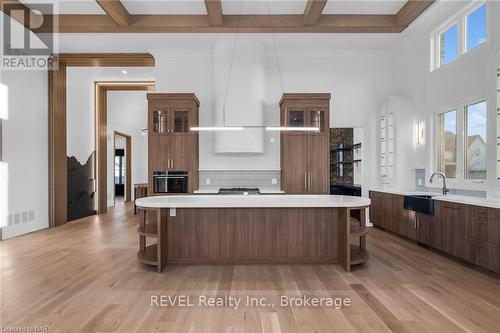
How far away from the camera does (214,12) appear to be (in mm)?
4461

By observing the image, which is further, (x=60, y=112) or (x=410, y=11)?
(x=60, y=112)

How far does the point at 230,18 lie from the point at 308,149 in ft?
8.42

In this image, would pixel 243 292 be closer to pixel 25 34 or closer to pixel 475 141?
pixel 475 141

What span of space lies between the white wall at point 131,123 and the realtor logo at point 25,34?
3691mm

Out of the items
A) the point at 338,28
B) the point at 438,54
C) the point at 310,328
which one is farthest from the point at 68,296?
the point at 438,54

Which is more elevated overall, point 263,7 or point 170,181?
point 263,7

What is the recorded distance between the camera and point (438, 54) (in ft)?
15.8

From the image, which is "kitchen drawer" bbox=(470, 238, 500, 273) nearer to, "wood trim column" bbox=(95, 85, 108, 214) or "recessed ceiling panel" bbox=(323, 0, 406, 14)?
"recessed ceiling panel" bbox=(323, 0, 406, 14)

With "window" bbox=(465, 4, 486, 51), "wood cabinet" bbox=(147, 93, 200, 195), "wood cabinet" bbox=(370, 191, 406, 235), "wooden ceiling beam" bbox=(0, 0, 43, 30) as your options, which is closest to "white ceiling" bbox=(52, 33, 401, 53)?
"wooden ceiling beam" bbox=(0, 0, 43, 30)

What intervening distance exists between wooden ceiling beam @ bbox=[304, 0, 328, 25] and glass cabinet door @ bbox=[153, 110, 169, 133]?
2828mm

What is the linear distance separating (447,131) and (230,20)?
392 cm

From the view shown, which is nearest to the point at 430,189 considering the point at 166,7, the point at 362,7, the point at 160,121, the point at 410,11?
the point at 410,11

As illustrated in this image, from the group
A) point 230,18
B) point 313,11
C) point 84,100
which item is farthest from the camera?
point 84,100

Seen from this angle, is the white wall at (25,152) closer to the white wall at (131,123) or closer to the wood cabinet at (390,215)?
the white wall at (131,123)
